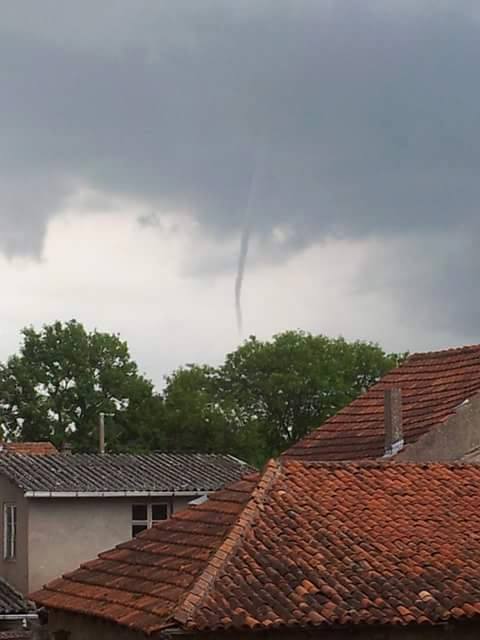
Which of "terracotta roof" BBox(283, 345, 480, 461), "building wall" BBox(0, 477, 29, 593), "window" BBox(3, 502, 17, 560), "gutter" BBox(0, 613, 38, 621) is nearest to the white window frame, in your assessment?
"building wall" BBox(0, 477, 29, 593)

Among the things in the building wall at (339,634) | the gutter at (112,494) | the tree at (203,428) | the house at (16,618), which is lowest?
the house at (16,618)

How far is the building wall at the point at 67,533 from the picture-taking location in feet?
119

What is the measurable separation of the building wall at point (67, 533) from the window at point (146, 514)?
1.92ft

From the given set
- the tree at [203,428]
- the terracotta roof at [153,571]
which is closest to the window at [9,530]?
the terracotta roof at [153,571]

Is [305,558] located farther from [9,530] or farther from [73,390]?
[73,390]

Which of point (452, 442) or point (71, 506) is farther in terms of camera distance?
point (71, 506)

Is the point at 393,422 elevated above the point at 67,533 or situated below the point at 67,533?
above

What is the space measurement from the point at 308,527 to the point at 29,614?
684 inches

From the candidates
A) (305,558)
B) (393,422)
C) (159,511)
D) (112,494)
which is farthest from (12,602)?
(305,558)

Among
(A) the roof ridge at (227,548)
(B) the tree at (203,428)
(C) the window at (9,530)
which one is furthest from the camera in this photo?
(B) the tree at (203,428)

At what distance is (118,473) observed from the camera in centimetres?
3881

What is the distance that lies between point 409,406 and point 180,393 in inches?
1893

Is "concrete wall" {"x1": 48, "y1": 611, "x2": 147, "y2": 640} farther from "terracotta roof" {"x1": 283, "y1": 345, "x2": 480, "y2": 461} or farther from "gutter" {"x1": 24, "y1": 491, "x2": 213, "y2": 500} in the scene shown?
"gutter" {"x1": 24, "y1": 491, "x2": 213, "y2": 500}

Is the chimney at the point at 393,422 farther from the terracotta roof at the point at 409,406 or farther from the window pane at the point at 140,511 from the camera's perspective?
the window pane at the point at 140,511
